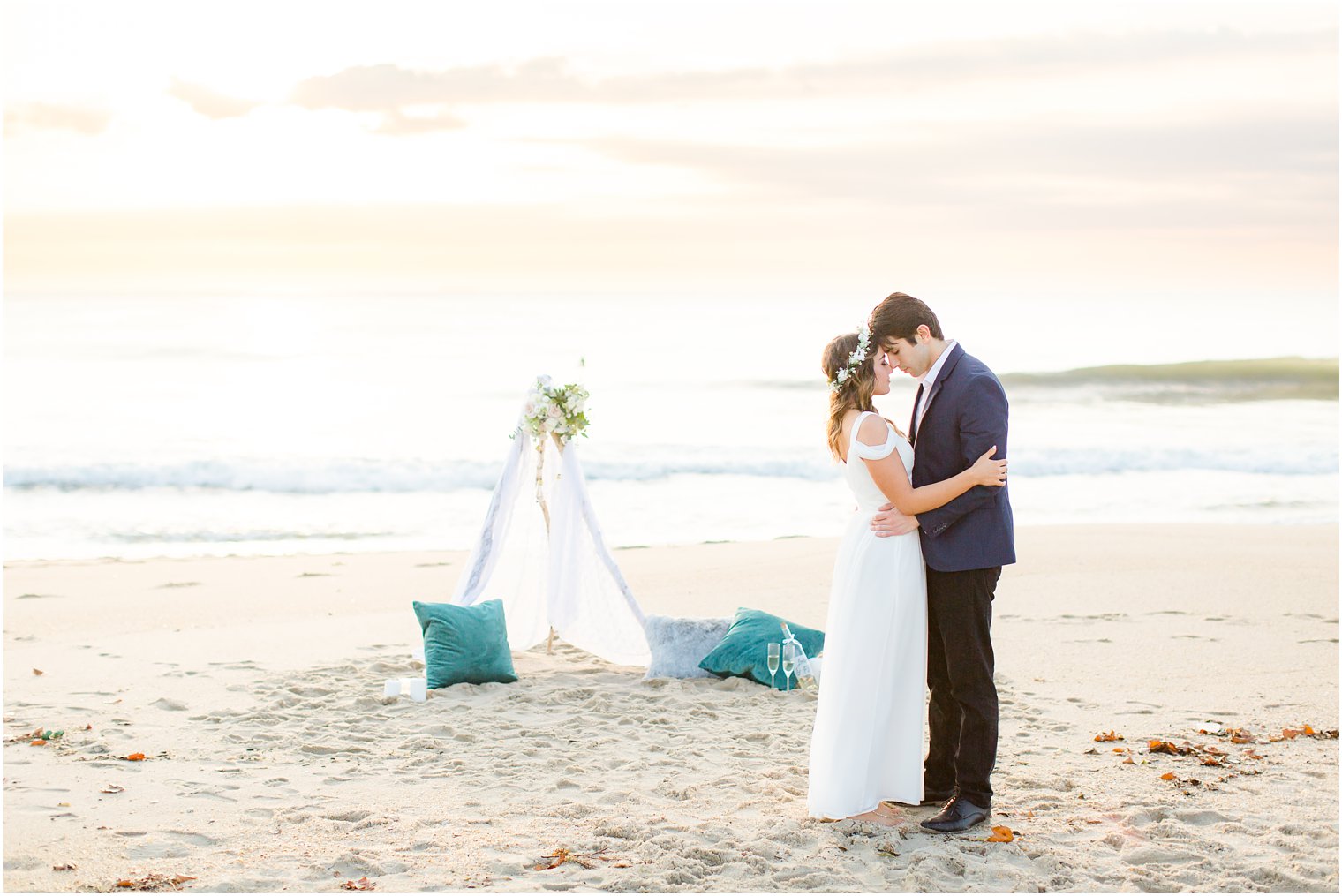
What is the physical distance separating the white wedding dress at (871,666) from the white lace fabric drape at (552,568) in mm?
2910

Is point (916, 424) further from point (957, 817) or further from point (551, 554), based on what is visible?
point (551, 554)

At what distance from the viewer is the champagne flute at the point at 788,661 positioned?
23.0ft

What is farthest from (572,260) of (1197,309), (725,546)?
(725,546)

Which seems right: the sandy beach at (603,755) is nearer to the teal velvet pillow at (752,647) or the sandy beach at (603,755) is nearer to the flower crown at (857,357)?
the teal velvet pillow at (752,647)

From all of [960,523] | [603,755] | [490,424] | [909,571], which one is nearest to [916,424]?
[960,523]

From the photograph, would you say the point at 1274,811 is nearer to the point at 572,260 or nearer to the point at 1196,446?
the point at 1196,446

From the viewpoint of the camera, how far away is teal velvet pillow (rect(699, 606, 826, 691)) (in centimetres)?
707

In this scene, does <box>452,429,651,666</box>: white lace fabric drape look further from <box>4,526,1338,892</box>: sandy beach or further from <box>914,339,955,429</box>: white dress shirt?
Answer: <box>914,339,955,429</box>: white dress shirt

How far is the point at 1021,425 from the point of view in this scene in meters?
26.9

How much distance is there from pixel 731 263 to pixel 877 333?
35770mm

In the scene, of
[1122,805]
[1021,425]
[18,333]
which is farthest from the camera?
[18,333]

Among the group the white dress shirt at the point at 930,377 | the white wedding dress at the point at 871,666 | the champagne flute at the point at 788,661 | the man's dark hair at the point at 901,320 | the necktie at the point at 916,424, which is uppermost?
the man's dark hair at the point at 901,320

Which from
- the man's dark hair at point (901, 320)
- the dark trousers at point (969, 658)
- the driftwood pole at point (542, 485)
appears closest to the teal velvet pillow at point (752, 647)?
the driftwood pole at point (542, 485)

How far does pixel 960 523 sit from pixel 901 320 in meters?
0.82
